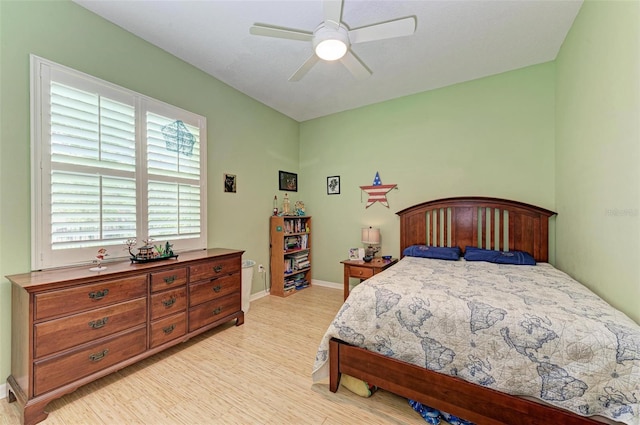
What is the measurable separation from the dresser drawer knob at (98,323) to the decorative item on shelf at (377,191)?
3347 mm

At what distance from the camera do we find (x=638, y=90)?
141 cm

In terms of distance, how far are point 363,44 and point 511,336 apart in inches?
107

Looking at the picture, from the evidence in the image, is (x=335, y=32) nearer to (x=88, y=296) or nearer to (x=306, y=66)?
(x=306, y=66)

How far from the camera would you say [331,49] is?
2.02 m

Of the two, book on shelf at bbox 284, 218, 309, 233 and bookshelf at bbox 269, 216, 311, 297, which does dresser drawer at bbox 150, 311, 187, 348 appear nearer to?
bookshelf at bbox 269, 216, 311, 297

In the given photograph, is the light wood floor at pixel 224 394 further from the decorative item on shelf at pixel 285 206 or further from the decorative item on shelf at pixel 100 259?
the decorative item on shelf at pixel 285 206

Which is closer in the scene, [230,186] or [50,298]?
[50,298]

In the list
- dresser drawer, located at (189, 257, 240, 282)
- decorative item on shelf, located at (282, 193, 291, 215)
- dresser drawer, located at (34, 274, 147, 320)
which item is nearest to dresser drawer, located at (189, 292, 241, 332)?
dresser drawer, located at (189, 257, 240, 282)

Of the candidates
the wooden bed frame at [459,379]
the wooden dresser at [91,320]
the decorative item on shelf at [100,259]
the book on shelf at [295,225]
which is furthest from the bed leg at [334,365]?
the book on shelf at [295,225]

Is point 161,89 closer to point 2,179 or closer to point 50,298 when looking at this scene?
point 2,179

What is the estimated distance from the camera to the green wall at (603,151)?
1.48m

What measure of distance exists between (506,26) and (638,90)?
1391 mm

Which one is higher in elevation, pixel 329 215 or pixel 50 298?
pixel 329 215

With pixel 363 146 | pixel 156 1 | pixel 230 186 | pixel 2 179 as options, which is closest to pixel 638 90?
pixel 363 146
